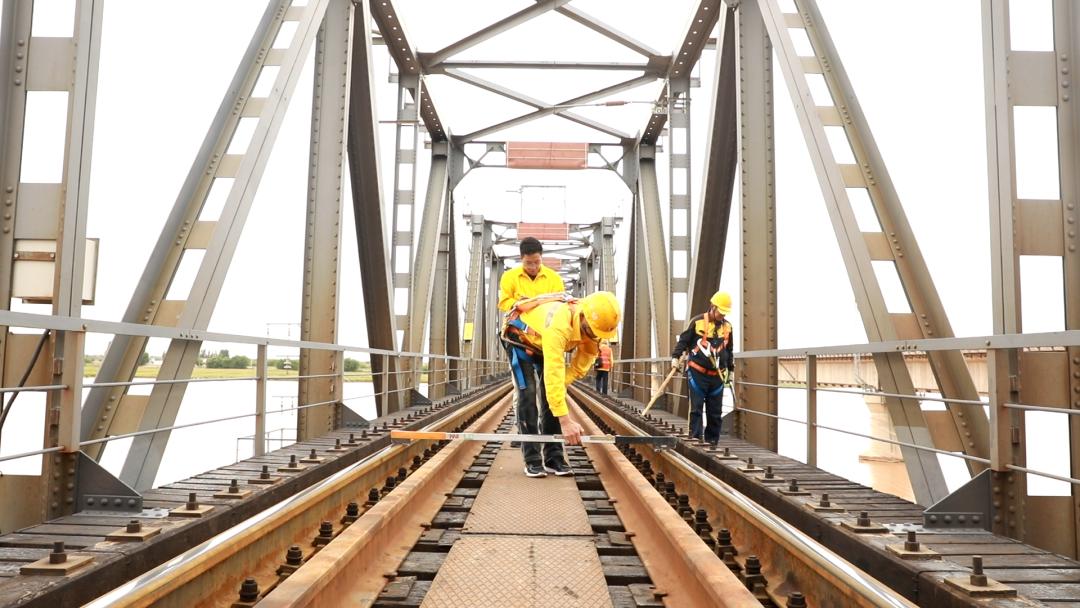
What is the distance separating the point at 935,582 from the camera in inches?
97.5

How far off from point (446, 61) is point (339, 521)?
12766mm

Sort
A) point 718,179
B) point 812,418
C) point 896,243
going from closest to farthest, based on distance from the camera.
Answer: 1. point 896,243
2. point 812,418
3. point 718,179

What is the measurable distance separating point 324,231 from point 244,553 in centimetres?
552

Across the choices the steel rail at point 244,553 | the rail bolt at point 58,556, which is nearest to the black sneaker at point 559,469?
the steel rail at point 244,553

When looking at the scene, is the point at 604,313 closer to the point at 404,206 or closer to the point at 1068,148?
the point at 1068,148

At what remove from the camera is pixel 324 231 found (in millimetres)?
8250

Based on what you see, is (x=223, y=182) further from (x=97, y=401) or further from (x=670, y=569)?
(x=670, y=569)

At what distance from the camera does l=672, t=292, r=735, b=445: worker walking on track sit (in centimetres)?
717

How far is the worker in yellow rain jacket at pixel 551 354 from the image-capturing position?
461 centimetres

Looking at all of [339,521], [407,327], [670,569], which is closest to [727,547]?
[670,569]

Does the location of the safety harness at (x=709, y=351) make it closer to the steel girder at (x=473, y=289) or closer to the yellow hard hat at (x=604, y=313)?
the yellow hard hat at (x=604, y=313)

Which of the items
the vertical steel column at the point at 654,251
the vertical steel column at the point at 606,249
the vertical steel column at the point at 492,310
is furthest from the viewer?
the vertical steel column at the point at 492,310

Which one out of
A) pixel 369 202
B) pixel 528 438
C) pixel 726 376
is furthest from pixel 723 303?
pixel 369 202

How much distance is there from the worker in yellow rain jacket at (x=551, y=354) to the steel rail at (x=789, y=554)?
3.16ft
